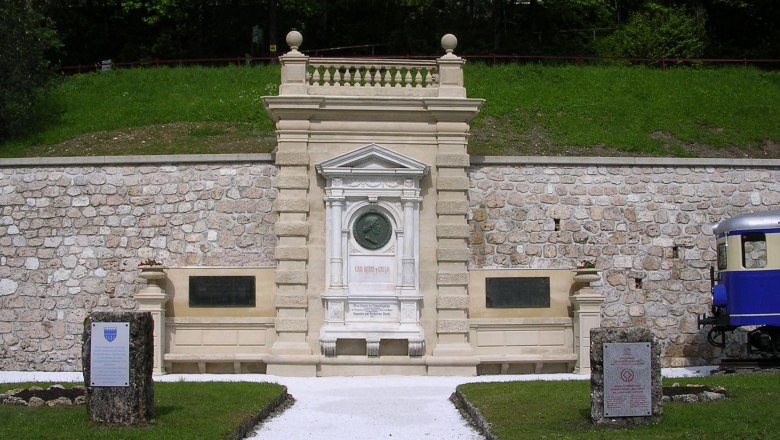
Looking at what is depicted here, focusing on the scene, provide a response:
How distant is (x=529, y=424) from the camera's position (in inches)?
481


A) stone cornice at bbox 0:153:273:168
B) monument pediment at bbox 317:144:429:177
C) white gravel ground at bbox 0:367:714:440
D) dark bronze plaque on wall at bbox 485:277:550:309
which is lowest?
white gravel ground at bbox 0:367:714:440

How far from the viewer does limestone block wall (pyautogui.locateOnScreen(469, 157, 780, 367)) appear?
20844 mm

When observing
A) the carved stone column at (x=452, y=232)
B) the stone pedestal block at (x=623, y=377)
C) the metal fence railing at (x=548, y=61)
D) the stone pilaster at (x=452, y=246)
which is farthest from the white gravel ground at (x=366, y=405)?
the metal fence railing at (x=548, y=61)

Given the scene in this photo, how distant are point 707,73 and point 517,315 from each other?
16445mm

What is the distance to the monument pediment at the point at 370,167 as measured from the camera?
19141 mm

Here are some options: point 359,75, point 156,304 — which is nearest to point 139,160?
point 156,304

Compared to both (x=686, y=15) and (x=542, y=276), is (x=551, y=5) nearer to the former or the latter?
(x=686, y=15)

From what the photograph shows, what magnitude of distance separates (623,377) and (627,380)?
6cm

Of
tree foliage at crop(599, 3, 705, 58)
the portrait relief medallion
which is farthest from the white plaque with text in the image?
tree foliage at crop(599, 3, 705, 58)

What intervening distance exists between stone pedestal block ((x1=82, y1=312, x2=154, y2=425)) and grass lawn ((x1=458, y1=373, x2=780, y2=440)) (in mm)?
3826

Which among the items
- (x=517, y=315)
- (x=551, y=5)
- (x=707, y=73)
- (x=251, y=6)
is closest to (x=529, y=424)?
(x=517, y=315)

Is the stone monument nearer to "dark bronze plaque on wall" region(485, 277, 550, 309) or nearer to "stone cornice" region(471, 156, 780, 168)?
Result: "dark bronze plaque on wall" region(485, 277, 550, 309)

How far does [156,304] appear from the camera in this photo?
1900cm

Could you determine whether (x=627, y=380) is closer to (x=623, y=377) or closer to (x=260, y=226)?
(x=623, y=377)
